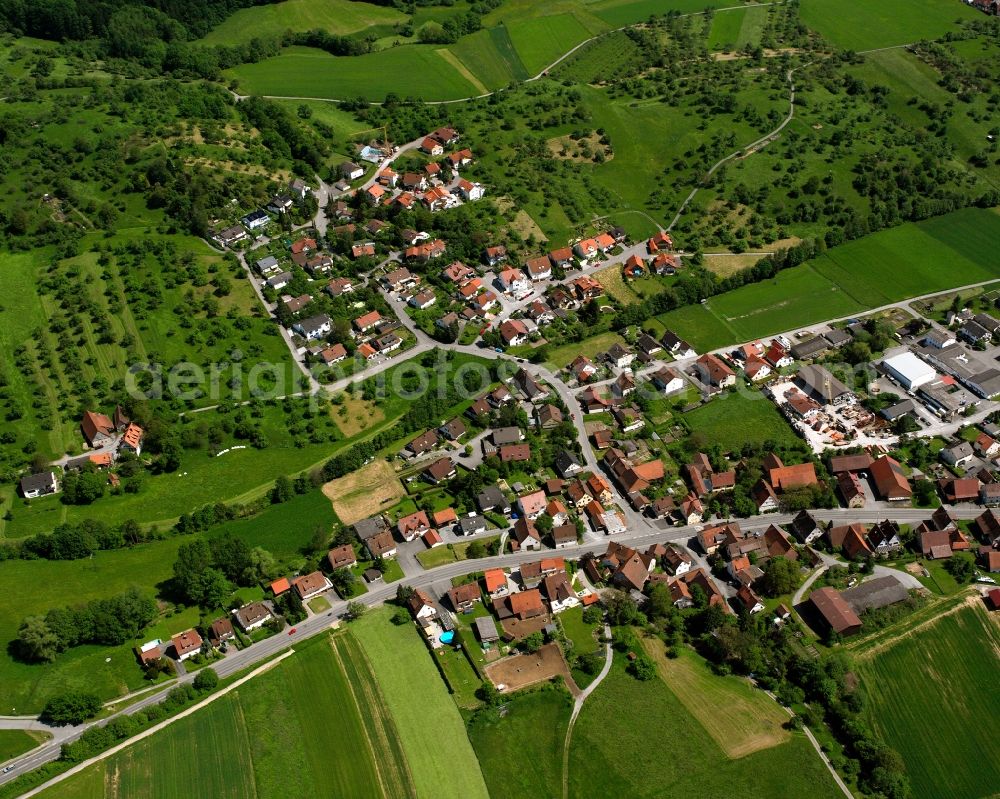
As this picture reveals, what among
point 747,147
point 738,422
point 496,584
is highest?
point 747,147

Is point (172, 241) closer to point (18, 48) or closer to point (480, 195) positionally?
point (480, 195)

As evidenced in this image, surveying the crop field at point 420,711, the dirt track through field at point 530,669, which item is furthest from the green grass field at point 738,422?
the crop field at point 420,711

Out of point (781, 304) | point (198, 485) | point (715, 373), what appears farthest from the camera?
point (781, 304)

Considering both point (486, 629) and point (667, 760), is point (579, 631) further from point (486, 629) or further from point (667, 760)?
point (667, 760)

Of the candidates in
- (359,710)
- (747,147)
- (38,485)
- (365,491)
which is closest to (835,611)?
(359,710)

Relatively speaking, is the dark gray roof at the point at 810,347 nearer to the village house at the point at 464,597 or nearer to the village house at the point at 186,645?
the village house at the point at 464,597

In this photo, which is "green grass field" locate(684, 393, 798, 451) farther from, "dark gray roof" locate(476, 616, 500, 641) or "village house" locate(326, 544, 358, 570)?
"village house" locate(326, 544, 358, 570)

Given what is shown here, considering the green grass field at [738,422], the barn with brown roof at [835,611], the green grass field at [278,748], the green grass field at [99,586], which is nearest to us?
the green grass field at [278,748]
